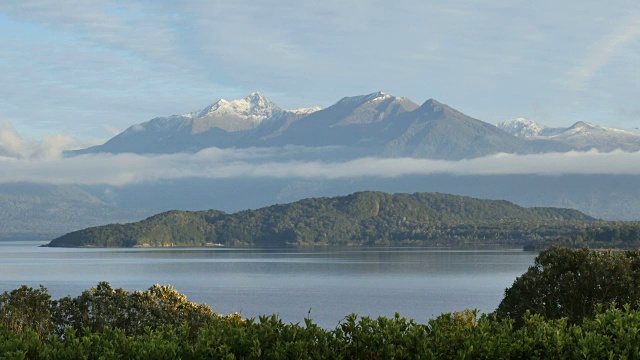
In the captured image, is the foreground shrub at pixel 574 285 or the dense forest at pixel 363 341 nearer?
the dense forest at pixel 363 341

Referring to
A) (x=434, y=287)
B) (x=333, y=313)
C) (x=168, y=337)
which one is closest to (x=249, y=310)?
(x=333, y=313)

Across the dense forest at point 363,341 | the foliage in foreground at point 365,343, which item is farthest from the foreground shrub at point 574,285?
the foliage in foreground at point 365,343

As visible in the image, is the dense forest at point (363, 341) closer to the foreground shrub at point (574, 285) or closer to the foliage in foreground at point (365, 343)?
the foliage in foreground at point (365, 343)

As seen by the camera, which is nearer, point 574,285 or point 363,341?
point 363,341

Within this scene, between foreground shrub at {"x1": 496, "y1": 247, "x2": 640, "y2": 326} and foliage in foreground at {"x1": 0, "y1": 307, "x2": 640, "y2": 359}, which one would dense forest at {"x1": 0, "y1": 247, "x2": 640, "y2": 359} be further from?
foreground shrub at {"x1": 496, "y1": 247, "x2": 640, "y2": 326}

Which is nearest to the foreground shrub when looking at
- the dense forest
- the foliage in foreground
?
the dense forest

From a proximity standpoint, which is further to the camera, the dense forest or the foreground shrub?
the foreground shrub

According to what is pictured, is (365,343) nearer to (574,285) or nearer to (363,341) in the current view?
(363,341)

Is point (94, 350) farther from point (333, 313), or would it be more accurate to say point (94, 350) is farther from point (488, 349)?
point (333, 313)

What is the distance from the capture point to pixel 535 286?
4266 centimetres

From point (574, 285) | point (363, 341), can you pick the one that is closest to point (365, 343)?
point (363, 341)

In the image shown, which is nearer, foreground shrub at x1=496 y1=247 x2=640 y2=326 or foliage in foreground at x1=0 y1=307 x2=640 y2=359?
foliage in foreground at x1=0 y1=307 x2=640 y2=359

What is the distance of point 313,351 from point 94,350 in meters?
4.49

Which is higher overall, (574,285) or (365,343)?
(574,285)
